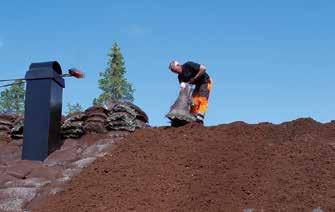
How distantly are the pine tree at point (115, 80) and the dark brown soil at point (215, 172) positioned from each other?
27337 mm

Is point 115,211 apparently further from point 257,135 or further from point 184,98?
point 184,98

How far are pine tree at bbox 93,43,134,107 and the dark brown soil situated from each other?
2734cm

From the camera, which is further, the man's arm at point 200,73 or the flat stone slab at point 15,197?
the man's arm at point 200,73

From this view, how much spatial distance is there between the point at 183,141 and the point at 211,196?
1696 millimetres

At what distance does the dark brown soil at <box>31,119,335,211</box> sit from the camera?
16.9ft

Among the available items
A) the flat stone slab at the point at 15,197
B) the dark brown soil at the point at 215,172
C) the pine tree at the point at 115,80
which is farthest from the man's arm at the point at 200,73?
the pine tree at the point at 115,80

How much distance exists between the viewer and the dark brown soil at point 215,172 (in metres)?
5.14

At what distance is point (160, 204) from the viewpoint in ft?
17.3

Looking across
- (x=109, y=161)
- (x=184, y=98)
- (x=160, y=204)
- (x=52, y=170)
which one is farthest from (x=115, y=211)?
(x=184, y=98)

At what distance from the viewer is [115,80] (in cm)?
3469

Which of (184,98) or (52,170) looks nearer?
(52,170)

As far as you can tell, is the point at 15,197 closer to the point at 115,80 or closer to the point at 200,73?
the point at 200,73

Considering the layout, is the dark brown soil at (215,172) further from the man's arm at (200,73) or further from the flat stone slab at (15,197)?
the man's arm at (200,73)

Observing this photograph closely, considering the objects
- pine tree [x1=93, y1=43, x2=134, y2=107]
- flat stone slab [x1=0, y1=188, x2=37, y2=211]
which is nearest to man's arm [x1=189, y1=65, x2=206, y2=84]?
flat stone slab [x1=0, y1=188, x2=37, y2=211]
